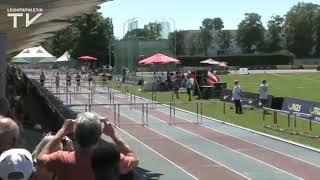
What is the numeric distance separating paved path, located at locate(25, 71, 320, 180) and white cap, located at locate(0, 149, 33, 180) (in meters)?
9.71

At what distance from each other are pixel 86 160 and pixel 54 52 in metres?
133

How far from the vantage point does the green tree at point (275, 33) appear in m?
160

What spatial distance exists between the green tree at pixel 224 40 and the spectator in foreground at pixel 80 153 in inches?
6677

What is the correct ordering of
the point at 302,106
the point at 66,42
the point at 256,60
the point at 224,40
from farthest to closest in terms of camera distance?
1. the point at 224,40
2. the point at 256,60
3. the point at 66,42
4. the point at 302,106

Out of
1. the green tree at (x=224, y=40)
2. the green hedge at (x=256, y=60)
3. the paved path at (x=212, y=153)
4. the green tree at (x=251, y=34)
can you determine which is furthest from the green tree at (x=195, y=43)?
the paved path at (x=212, y=153)

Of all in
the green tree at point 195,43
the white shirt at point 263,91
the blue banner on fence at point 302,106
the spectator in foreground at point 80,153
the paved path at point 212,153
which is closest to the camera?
the spectator in foreground at point 80,153

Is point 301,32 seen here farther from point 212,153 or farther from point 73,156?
point 73,156

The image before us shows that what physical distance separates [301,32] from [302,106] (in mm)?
137406

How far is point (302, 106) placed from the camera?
84.5 feet

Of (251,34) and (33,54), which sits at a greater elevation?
(251,34)

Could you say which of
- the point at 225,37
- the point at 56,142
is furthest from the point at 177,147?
the point at 225,37

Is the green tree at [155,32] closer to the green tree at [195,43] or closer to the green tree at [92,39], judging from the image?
the green tree at [92,39]

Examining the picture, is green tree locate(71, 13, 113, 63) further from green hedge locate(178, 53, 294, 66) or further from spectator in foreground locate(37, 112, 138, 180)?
spectator in foreground locate(37, 112, 138, 180)

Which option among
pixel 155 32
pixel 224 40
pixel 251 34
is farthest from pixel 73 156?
pixel 224 40
